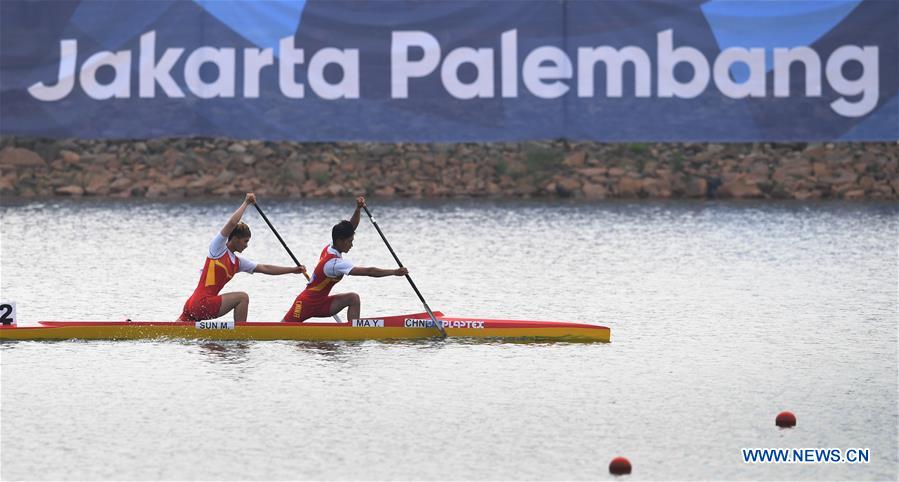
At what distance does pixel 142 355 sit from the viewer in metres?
13.1

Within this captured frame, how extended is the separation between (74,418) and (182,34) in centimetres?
1914

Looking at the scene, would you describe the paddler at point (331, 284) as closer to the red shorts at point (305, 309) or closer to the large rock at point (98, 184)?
the red shorts at point (305, 309)

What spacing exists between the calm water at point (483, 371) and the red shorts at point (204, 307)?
33 cm

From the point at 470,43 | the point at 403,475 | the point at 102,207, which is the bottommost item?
the point at 403,475

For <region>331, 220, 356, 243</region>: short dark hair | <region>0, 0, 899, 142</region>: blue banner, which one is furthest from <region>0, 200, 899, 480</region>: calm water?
<region>0, 0, 899, 142</region>: blue banner

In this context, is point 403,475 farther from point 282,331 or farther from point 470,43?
point 470,43

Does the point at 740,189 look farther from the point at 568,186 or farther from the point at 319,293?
the point at 319,293

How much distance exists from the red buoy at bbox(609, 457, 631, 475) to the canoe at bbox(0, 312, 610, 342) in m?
4.85

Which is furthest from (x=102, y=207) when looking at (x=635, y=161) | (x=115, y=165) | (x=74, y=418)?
(x=74, y=418)

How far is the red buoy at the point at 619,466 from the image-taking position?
9.06 m

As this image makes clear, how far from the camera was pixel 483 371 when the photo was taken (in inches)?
490

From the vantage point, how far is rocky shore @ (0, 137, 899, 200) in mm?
30109

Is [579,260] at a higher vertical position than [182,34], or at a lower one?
lower

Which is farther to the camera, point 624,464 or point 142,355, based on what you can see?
point 142,355
